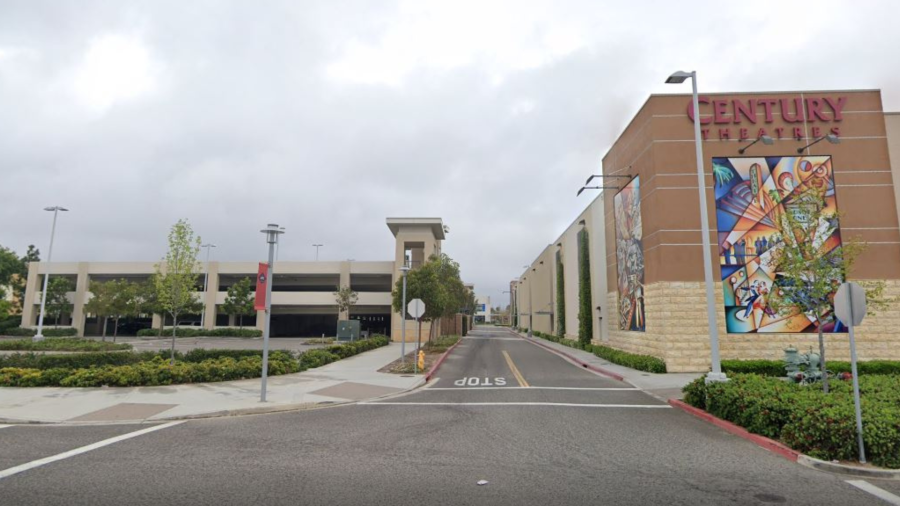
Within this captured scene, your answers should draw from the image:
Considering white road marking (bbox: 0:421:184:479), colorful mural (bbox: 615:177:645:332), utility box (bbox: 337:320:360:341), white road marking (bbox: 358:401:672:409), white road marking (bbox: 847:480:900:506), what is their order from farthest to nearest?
utility box (bbox: 337:320:360:341), colorful mural (bbox: 615:177:645:332), white road marking (bbox: 358:401:672:409), white road marking (bbox: 0:421:184:479), white road marking (bbox: 847:480:900:506)

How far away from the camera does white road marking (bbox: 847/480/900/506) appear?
5863 mm

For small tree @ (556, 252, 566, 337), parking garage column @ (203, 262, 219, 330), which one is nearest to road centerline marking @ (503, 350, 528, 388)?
small tree @ (556, 252, 566, 337)

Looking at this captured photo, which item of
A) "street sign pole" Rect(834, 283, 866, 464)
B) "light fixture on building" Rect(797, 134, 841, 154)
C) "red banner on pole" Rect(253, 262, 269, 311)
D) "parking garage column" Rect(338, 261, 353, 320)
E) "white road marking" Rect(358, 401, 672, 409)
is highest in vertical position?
"light fixture on building" Rect(797, 134, 841, 154)

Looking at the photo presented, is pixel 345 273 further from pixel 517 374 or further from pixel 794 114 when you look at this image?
pixel 794 114

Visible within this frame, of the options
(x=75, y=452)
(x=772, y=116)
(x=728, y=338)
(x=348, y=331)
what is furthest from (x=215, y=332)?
(x=772, y=116)

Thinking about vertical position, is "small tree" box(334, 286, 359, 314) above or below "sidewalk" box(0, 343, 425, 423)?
above

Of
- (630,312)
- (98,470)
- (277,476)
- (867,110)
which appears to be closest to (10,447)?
(98,470)

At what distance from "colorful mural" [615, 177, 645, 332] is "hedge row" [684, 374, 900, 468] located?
438 inches

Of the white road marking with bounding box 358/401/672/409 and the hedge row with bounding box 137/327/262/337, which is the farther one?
the hedge row with bounding box 137/327/262/337

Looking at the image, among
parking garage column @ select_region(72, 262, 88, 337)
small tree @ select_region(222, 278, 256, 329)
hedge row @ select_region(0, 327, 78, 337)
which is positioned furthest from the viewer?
parking garage column @ select_region(72, 262, 88, 337)

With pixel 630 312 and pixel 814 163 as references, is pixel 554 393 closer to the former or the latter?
pixel 630 312

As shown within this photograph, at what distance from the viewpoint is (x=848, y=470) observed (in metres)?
6.97

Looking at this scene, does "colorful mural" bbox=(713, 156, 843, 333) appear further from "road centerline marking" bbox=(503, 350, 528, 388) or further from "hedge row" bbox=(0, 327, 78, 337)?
"hedge row" bbox=(0, 327, 78, 337)

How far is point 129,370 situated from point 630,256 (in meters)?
21.6
